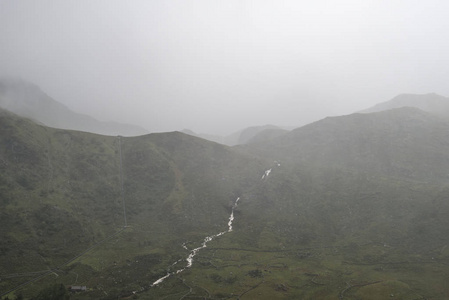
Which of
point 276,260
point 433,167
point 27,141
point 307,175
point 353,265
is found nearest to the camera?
point 353,265

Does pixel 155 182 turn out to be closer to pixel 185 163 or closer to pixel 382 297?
pixel 185 163

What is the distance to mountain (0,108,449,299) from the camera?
279 ft

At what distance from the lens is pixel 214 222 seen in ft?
474

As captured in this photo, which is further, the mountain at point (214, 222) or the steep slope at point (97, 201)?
the steep slope at point (97, 201)

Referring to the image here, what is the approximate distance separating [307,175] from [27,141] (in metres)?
168

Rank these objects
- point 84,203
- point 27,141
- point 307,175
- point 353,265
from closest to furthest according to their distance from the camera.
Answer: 1. point 353,265
2. point 84,203
3. point 27,141
4. point 307,175

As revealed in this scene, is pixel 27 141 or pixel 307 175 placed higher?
pixel 27 141

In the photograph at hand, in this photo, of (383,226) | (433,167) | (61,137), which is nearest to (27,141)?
(61,137)

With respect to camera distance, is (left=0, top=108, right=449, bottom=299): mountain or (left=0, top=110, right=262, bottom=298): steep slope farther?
(left=0, top=110, right=262, bottom=298): steep slope

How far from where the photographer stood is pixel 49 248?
332 feet

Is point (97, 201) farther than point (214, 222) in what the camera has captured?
No

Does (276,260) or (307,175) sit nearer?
(276,260)

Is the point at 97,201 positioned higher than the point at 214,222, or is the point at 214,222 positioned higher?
the point at 97,201

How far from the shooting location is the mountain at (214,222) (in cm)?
8512
